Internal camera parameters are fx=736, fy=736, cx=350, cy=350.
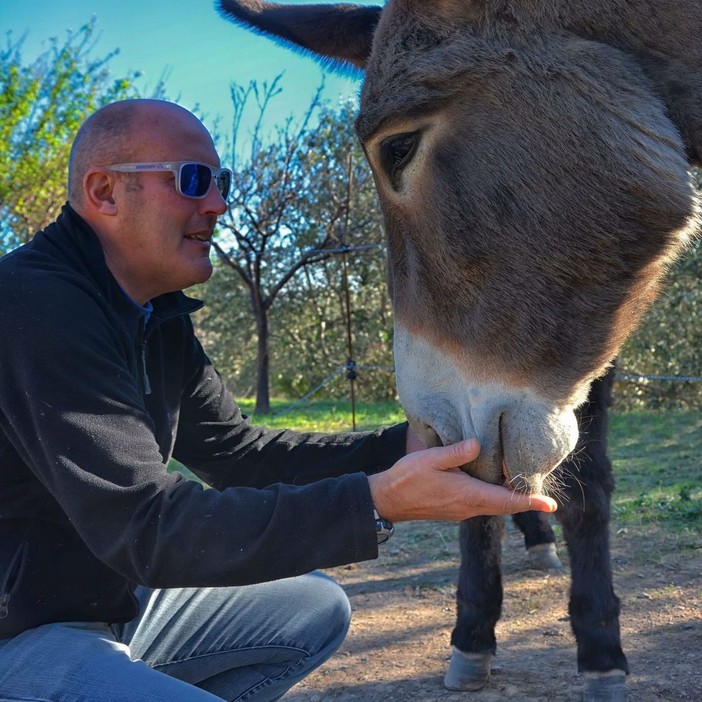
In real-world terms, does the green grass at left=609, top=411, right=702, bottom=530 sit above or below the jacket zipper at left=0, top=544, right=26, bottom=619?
below

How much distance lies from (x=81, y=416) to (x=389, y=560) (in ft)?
11.3

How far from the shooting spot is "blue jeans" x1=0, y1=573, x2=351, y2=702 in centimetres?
192

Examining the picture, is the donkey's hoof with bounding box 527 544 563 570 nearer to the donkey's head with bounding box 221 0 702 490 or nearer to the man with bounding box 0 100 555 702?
the man with bounding box 0 100 555 702

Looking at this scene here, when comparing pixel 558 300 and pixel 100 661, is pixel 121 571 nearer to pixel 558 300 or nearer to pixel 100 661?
pixel 100 661

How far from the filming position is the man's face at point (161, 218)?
2.14 m

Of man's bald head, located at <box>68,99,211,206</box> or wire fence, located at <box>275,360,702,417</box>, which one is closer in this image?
man's bald head, located at <box>68,99,211,206</box>

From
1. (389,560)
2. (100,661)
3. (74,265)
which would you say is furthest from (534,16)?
(389,560)

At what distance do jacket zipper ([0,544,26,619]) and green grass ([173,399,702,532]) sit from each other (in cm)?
430

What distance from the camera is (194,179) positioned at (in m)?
2.19

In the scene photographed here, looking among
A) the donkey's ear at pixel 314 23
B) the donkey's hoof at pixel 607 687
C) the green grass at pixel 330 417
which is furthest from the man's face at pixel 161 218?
the green grass at pixel 330 417

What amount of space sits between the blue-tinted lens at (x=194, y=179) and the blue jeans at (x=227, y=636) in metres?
1.25

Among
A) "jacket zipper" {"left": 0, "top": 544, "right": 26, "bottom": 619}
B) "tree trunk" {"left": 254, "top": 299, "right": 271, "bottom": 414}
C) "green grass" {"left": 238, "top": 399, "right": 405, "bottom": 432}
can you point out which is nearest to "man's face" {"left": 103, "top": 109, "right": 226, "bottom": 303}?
"jacket zipper" {"left": 0, "top": 544, "right": 26, "bottom": 619}

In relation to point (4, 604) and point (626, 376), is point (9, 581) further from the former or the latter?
point (626, 376)

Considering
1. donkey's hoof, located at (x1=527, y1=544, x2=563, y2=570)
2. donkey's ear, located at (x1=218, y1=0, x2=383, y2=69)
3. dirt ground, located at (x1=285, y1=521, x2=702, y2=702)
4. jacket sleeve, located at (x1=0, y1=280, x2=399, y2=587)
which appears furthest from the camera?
donkey's hoof, located at (x1=527, y1=544, x2=563, y2=570)
